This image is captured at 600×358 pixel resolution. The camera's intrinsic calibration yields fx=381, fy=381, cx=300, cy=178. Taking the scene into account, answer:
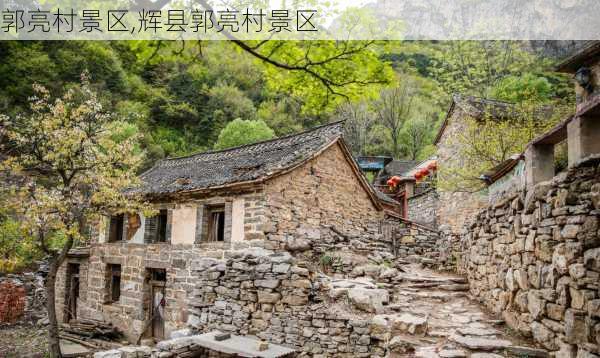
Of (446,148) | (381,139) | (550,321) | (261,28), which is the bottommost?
(550,321)

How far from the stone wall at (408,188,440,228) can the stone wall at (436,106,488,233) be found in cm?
98

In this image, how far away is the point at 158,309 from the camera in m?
12.5

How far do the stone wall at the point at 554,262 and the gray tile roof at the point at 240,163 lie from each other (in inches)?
243

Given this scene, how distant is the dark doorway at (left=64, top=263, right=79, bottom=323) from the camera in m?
15.6

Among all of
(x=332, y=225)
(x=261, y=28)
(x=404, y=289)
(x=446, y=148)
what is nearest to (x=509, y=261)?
(x=404, y=289)

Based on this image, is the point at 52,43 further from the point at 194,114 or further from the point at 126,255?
the point at 126,255

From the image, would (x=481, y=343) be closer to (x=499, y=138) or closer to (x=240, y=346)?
(x=240, y=346)

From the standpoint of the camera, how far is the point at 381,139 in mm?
33250

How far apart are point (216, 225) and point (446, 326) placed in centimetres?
741

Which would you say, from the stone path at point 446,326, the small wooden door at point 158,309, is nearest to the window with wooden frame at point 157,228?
the small wooden door at point 158,309

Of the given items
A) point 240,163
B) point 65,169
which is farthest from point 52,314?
point 240,163

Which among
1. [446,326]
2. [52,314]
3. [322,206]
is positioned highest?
[322,206]

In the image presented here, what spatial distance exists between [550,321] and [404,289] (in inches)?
163

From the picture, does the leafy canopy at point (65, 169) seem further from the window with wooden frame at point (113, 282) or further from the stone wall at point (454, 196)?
the stone wall at point (454, 196)
